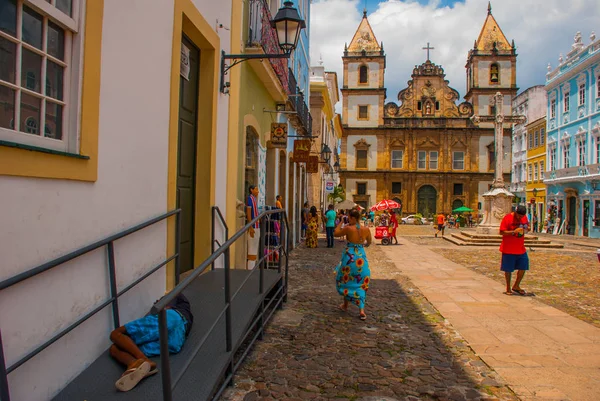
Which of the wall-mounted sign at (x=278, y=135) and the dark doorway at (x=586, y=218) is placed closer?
the wall-mounted sign at (x=278, y=135)

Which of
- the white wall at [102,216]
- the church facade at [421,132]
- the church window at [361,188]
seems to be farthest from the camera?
the church window at [361,188]

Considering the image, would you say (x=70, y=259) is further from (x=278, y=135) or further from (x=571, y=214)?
(x=571, y=214)

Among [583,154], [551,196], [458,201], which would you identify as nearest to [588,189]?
[583,154]

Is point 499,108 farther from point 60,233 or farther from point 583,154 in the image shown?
point 60,233

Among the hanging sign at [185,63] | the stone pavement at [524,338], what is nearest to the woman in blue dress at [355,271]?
the stone pavement at [524,338]

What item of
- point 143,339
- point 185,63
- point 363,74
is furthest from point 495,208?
point 363,74

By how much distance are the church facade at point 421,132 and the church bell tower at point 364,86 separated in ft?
0.32

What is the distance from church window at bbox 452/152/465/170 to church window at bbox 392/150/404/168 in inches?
198

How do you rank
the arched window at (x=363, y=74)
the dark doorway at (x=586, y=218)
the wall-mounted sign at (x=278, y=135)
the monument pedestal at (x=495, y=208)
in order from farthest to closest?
the arched window at (x=363, y=74)
the dark doorway at (x=586, y=218)
the monument pedestal at (x=495, y=208)
the wall-mounted sign at (x=278, y=135)

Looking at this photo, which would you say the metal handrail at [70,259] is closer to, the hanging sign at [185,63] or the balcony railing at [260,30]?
the hanging sign at [185,63]

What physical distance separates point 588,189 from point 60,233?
31505 millimetres

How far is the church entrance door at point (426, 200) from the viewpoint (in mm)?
45875

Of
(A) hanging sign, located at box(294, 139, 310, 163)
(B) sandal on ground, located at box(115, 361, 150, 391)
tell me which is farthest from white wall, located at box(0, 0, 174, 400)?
(A) hanging sign, located at box(294, 139, 310, 163)

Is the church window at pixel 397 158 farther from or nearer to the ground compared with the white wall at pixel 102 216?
farther from the ground
